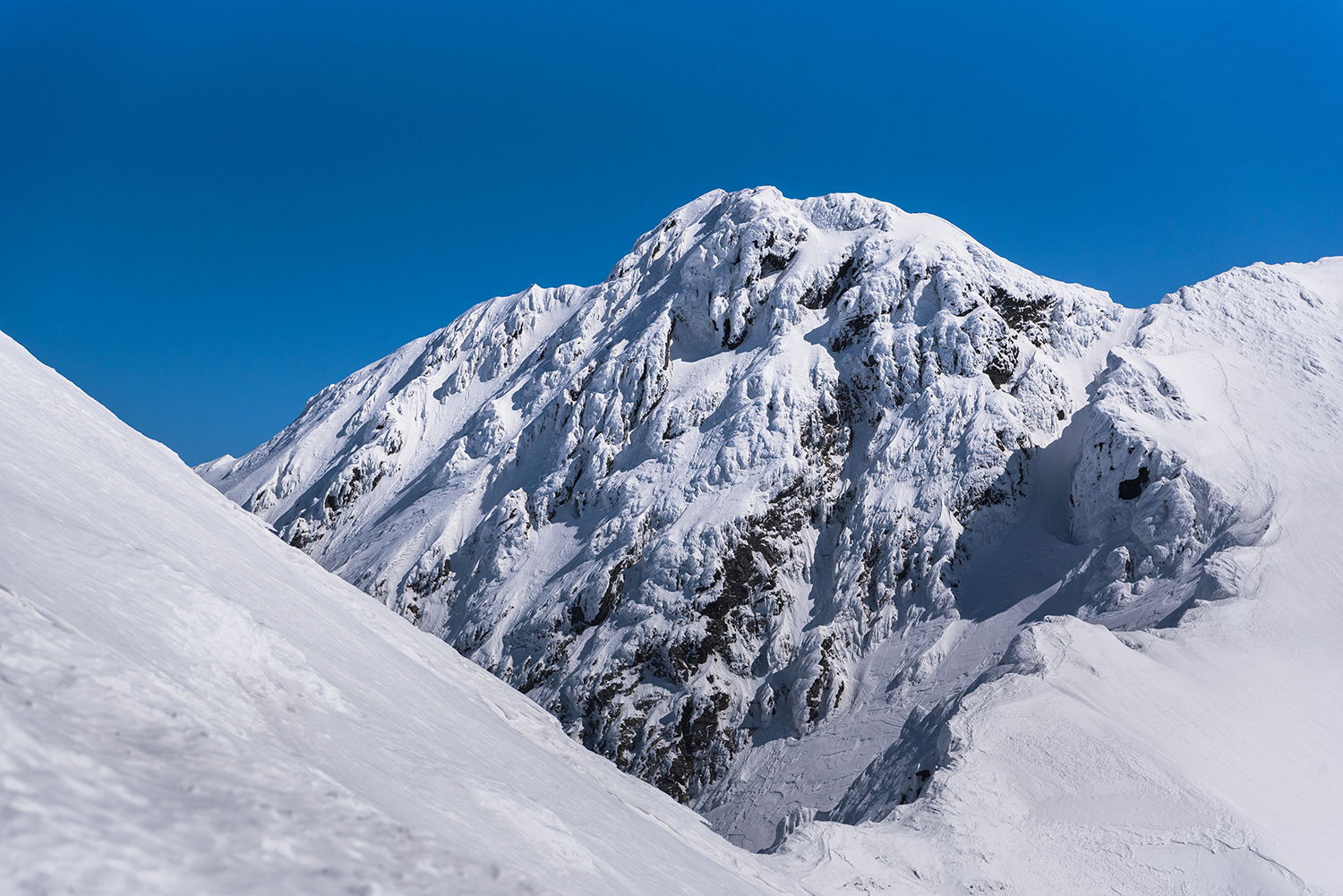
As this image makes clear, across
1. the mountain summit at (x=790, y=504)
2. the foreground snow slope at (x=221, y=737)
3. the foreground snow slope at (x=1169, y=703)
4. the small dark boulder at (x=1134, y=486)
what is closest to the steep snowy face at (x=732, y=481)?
the mountain summit at (x=790, y=504)

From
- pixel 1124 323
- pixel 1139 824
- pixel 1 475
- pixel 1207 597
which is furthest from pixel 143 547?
pixel 1124 323

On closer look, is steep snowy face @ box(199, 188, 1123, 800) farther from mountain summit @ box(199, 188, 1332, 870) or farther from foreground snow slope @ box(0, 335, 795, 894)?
foreground snow slope @ box(0, 335, 795, 894)

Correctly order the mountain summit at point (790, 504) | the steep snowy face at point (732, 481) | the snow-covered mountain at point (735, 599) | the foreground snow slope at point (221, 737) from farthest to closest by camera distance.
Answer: the steep snowy face at point (732, 481) → the mountain summit at point (790, 504) → the snow-covered mountain at point (735, 599) → the foreground snow slope at point (221, 737)

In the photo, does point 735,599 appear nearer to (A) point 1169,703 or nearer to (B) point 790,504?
(B) point 790,504

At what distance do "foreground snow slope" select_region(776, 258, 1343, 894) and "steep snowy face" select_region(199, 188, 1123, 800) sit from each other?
27.8 feet

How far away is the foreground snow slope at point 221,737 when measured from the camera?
9.21 feet

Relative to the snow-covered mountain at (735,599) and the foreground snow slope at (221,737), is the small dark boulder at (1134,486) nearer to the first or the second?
the snow-covered mountain at (735,599)

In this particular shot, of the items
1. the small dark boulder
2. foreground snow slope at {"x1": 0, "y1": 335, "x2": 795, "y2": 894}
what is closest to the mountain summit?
the small dark boulder

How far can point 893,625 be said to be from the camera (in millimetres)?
41625

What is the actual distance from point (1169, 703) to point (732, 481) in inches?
1212

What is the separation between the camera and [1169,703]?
2020 cm

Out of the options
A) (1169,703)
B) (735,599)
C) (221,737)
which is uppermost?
(1169,703)

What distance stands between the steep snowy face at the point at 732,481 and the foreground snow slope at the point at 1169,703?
8484 millimetres

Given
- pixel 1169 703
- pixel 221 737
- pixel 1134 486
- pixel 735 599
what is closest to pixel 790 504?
pixel 735 599
